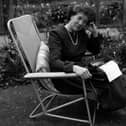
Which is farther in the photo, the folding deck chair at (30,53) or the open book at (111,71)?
the folding deck chair at (30,53)

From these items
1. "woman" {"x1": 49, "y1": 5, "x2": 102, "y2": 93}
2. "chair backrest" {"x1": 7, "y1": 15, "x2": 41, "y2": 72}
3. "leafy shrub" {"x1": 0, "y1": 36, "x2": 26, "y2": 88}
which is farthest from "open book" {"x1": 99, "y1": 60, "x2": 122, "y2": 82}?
"leafy shrub" {"x1": 0, "y1": 36, "x2": 26, "y2": 88}

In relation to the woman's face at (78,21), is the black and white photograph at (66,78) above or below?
below

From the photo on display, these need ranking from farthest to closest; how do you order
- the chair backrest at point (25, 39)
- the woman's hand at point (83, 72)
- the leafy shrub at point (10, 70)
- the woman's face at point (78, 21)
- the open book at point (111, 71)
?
the leafy shrub at point (10, 70) → the chair backrest at point (25, 39) → the woman's face at point (78, 21) → the open book at point (111, 71) → the woman's hand at point (83, 72)

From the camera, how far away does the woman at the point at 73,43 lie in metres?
2.98

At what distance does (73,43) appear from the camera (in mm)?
3258

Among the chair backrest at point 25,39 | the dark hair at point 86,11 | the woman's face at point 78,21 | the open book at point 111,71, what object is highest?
the dark hair at point 86,11

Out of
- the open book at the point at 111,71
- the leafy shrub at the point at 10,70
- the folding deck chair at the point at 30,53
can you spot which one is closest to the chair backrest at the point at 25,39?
the folding deck chair at the point at 30,53

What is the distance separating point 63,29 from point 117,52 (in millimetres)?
1746

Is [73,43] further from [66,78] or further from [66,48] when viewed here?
[66,78]

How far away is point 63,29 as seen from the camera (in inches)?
126

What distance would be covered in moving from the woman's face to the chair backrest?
0.53m

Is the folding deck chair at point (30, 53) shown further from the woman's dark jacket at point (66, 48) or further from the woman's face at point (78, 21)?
the woman's face at point (78, 21)

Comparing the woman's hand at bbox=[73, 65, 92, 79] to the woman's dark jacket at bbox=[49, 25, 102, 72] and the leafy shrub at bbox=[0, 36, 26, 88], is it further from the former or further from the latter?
the leafy shrub at bbox=[0, 36, 26, 88]

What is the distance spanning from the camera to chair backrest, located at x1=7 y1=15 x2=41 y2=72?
3158mm
